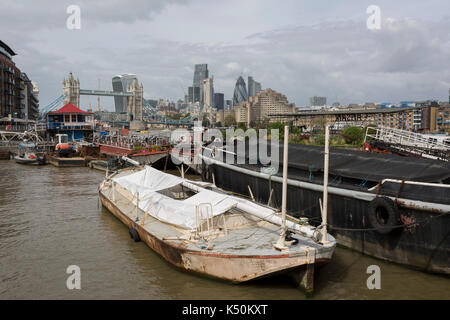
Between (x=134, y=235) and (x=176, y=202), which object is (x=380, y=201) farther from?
(x=134, y=235)

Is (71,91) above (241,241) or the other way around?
above

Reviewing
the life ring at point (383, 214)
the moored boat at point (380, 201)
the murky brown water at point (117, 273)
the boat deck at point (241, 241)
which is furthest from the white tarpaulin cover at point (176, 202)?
the life ring at point (383, 214)

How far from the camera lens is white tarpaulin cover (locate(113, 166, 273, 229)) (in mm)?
11922

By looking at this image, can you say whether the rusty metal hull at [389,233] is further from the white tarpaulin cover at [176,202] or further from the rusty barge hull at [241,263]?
the white tarpaulin cover at [176,202]

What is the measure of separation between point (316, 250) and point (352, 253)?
4063 millimetres

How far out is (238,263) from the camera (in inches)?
379

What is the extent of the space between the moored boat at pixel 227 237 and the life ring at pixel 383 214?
2.16 metres

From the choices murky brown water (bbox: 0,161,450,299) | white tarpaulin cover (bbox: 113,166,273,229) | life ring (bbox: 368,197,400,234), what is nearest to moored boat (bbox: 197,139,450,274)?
life ring (bbox: 368,197,400,234)

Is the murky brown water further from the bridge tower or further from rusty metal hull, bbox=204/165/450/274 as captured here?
the bridge tower

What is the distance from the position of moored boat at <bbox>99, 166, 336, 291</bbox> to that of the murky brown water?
0.48 metres

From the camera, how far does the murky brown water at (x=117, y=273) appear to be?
10055mm

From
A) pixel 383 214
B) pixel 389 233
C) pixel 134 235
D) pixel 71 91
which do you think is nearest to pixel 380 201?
pixel 383 214

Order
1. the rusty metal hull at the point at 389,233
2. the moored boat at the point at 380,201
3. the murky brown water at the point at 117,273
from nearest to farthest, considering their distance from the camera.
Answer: the murky brown water at the point at 117,273, the rusty metal hull at the point at 389,233, the moored boat at the point at 380,201

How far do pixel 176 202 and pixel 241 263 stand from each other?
4534mm
